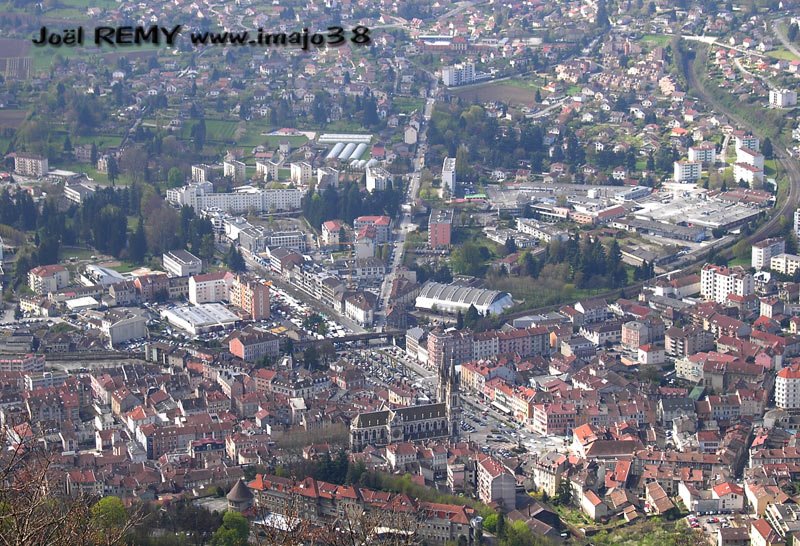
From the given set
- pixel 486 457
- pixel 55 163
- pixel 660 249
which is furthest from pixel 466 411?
pixel 55 163

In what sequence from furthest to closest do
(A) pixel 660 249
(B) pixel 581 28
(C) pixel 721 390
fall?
(B) pixel 581 28 < (A) pixel 660 249 < (C) pixel 721 390

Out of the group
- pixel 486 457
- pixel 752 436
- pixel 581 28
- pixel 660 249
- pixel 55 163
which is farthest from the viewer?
pixel 581 28

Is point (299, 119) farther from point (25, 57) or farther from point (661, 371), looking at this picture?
point (661, 371)

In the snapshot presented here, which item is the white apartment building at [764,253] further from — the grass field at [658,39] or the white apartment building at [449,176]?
the grass field at [658,39]

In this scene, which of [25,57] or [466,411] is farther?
[25,57]

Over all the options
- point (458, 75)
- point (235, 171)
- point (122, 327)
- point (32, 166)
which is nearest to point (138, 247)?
point (122, 327)

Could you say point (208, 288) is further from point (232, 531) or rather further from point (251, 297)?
point (232, 531)

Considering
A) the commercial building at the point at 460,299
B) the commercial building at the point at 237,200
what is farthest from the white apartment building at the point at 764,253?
the commercial building at the point at 237,200
